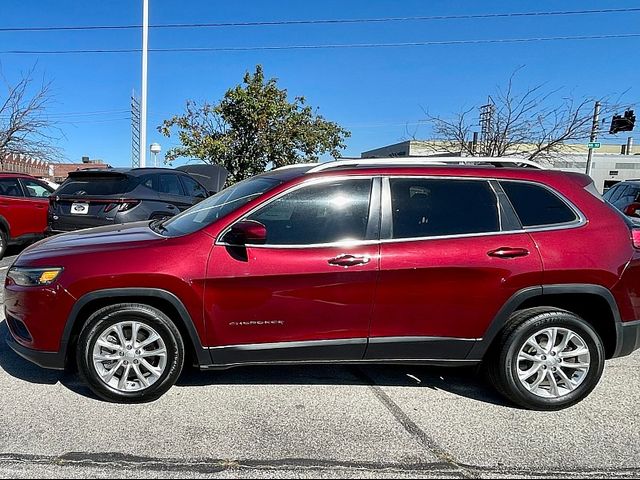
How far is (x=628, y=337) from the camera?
3254 millimetres

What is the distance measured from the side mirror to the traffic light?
57.0 ft

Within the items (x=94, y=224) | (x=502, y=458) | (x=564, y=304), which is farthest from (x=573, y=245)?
(x=94, y=224)

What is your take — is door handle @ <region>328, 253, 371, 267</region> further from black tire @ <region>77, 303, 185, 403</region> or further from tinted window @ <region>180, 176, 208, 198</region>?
tinted window @ <region>180, 176, 208, 198</region>

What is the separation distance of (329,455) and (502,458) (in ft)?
3.40

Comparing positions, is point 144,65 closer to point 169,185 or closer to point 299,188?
point 169,185

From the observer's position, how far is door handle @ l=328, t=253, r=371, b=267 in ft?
9.91

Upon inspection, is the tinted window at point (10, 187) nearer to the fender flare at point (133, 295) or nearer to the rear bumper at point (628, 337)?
the fender flare at point (133, 295)

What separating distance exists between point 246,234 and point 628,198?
390 inches

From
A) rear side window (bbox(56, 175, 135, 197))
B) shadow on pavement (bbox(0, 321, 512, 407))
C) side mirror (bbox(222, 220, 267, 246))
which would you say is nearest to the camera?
side mirror (bbox(222, 220, 267, 246))

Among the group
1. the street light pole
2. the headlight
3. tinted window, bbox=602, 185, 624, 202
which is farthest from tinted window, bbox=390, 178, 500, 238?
the street light pole

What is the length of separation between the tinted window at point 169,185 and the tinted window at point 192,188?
20 cm

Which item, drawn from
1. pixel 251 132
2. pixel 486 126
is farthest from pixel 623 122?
pixel 251 132

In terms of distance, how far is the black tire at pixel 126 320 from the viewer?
3033 millimetres

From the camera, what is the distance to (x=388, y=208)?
3.20 m
